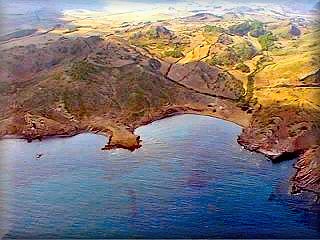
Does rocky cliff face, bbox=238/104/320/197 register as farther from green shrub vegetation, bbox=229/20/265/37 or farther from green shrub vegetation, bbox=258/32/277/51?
green shrub vegetation, bbox=229/20/265/37

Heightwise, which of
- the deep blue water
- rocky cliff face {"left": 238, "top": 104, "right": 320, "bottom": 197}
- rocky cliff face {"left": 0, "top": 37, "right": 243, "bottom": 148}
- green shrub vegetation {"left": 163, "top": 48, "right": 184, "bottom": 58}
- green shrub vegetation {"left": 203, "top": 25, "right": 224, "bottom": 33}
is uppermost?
green shrub vegetation {"left": 203, "top": 25, "right": 224, "bottom": 33}

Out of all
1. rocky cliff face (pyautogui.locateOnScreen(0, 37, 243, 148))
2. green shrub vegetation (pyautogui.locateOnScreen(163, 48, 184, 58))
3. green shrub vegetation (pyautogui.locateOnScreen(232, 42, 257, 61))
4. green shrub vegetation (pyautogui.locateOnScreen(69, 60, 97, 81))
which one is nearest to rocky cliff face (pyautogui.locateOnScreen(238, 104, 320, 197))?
rocky cliff face (pyautogui.locateOnScreen(0, 37, 243, 148))

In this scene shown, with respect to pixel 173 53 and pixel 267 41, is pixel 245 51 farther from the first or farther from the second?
pixel 173 53

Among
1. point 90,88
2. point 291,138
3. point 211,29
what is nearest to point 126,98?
point 90,88

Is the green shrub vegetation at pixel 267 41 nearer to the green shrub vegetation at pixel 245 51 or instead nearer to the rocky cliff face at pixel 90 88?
the green shrub vegetation at pixel 245 51

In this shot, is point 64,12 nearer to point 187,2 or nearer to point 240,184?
point 187,2

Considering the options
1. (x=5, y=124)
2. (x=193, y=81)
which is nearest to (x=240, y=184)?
(x=193, y=81)

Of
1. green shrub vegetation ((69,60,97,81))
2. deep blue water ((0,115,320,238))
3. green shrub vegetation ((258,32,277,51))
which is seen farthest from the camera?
green shrub vegetation ((258,32,277,51))

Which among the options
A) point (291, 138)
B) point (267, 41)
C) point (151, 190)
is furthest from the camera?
point (267, 41)
